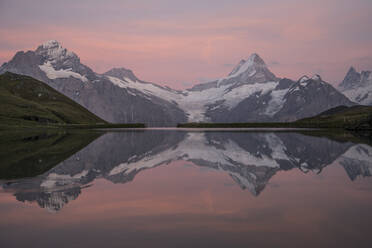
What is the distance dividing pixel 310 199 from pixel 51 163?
27106mm

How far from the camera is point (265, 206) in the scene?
65.0 ft

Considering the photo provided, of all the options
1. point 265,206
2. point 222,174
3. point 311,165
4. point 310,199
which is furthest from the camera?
point 311,165

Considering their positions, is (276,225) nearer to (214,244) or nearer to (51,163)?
(214,244)

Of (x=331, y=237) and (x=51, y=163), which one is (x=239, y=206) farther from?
(x=51, y=163)

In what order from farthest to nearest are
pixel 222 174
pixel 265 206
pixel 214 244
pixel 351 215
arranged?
pixel 222 174, pixel 265 206, pixel 351 215, pixel 214 244

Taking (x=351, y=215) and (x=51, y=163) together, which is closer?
(x=351, y=215)

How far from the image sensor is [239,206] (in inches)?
784

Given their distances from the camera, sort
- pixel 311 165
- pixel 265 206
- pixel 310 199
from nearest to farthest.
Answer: pixel 265 206 → pixel 310 199 → pixel 311 165

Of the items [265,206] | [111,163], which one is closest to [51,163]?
[111,163]

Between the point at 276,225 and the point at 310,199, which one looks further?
the point at 310,199

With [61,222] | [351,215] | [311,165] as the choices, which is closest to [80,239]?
[61,222]

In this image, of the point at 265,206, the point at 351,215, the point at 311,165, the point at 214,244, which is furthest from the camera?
the point at 311,165

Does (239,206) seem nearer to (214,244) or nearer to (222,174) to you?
(214,244)

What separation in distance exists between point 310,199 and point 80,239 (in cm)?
1302
